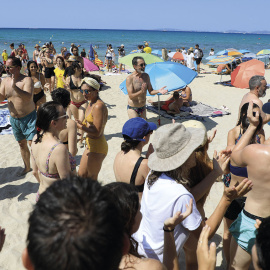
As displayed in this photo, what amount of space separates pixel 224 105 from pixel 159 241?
29.2ft

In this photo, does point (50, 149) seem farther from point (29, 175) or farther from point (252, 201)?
point (29, 175)

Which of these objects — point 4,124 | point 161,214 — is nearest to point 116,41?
point 4,124

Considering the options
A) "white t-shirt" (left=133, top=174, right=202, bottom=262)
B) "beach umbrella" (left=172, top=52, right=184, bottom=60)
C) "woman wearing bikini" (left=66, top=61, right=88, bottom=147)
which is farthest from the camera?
"beach umbrella" (left=172, top=52, right=184, bottom=60)

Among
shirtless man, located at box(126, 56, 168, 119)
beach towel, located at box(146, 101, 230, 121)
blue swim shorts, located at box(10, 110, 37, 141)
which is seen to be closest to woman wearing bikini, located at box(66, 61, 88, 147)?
shirtless man, located at box(126, 56, 168, 119)

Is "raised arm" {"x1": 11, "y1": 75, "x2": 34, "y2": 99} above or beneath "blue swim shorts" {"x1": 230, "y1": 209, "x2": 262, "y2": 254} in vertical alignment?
above

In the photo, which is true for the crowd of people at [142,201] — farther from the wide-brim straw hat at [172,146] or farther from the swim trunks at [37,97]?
the swim trunks at [37,97]

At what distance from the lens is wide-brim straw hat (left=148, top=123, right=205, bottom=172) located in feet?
6.45

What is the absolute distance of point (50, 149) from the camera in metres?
2.57

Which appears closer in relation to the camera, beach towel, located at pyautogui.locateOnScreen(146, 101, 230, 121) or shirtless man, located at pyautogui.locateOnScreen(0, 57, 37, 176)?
shirtless man, located at pyautogui.locateOnScreen(0, 57, 37, 176)

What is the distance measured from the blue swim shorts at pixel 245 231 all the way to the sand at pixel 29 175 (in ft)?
3.35

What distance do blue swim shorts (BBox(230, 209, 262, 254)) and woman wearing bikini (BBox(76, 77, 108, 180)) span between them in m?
2.10

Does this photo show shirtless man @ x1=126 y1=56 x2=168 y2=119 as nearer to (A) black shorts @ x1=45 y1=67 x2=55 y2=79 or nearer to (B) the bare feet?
(B) the bare feet

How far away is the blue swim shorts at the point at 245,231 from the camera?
2197mm

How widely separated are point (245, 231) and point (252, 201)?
0.83ft
